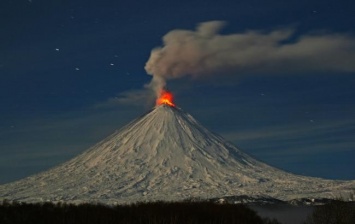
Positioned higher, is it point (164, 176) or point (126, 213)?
point (164, 176)

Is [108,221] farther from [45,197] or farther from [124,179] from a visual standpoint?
[124,179]

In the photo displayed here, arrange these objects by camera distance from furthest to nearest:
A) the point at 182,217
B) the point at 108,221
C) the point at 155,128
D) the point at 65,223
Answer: the point at 155,128, the point at 182,217, the point at 108,221, the point at 65,223

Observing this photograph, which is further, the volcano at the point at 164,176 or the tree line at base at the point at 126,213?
the volcano at the point at 164,176

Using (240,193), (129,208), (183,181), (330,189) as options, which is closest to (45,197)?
(183,181)

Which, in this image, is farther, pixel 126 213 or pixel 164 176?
pixel 164 176

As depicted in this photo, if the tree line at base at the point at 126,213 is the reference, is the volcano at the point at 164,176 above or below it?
above

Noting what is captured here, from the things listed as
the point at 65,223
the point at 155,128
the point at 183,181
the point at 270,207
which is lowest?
the point at 65,223

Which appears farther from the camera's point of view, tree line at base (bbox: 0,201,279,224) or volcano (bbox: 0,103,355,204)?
volcano (bbox: 0,103,355,204)

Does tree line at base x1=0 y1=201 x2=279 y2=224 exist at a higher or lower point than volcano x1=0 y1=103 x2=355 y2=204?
lower
